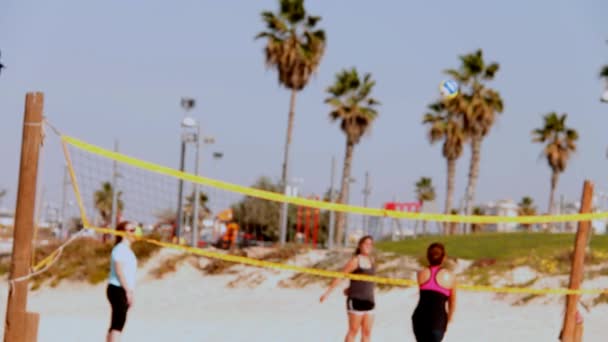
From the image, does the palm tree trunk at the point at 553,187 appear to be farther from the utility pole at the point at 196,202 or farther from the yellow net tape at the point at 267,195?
the yellow net tape at the point at 267,195

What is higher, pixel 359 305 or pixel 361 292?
pixel 361 292

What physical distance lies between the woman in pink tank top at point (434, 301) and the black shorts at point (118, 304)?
8.51 ft

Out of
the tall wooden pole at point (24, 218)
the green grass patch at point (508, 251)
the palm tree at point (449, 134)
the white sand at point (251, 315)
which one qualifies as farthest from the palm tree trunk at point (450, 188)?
the tall wooden pole at point (24, 218)

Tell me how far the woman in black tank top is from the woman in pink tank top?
6.44 ft

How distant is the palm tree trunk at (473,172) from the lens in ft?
156

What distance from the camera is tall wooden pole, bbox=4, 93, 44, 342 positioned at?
800 centimetres

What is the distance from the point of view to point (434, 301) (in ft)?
30.0

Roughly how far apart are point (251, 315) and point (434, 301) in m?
12.7

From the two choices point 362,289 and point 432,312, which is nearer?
point 432,312

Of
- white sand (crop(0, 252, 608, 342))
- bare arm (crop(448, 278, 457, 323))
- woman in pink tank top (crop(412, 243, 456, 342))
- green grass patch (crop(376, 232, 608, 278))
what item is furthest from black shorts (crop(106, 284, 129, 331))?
green grass patch (crop(376, 232, 608, 278))

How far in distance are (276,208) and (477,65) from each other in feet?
35.9

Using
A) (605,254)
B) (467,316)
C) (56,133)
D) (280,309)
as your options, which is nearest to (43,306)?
(280,309)

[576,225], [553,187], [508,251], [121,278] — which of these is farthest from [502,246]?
[553,187]

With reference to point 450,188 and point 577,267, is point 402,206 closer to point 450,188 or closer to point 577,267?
point 450,188
